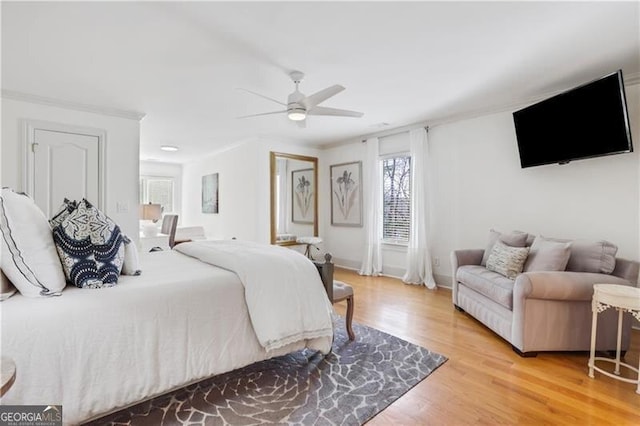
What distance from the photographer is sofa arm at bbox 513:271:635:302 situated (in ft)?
7.79

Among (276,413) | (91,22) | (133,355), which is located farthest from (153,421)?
(91,22)

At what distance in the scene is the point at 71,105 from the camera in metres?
3.60

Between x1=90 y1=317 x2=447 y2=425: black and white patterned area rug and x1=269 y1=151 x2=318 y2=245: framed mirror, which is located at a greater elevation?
x1=269 y1=151 x2=318 y2=245: framed mirror

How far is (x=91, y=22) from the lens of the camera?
2096 millimetres

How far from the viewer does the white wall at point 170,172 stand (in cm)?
788

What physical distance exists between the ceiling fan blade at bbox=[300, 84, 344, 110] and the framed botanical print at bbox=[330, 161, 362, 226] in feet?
9.62

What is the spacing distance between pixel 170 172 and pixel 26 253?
23.9 ft

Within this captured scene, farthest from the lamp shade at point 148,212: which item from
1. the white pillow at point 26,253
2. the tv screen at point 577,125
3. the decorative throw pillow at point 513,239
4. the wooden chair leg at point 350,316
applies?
the tv screen at point 577,125

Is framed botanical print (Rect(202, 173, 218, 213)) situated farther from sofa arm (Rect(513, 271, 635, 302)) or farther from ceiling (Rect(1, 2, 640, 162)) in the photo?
sofa arm (Rect(513, 271, 635, 302))

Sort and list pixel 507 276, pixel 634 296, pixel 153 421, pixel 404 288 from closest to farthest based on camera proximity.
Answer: pixel 153 421
pixel 634 296
pixel 507 276
pixel 404 288

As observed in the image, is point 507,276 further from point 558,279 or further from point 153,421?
point 153,421

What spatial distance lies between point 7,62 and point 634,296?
5.12 meters

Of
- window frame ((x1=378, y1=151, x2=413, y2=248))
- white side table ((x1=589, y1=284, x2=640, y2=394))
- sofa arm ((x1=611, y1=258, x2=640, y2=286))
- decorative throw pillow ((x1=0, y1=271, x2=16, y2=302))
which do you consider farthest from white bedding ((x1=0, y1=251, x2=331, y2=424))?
window frame ((x1=378, y1=151, x2=413, y2=248))

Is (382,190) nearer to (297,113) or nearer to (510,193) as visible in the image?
(510,193)
